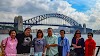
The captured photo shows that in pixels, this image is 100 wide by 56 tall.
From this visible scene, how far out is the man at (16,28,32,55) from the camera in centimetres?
676

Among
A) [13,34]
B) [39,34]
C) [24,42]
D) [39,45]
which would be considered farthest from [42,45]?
[13,34]

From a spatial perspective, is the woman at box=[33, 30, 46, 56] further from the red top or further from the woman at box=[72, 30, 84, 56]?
the red top

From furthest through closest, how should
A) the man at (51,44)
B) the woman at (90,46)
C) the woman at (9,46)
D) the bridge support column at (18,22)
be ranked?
the bridge support column at (18,22) < the woman at (90,46) < the man at (51,44) < the woman at (9,46)

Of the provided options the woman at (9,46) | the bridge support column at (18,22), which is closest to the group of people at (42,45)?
the woman at (9,46)

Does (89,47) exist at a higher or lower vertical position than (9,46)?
lower

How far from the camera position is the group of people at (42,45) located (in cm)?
661

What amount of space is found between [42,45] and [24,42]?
51 centimetres

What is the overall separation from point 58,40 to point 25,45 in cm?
109

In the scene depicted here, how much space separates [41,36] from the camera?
22.7 feet

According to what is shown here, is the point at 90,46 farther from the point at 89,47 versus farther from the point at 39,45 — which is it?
the point at 39,45

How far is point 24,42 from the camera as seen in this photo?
6816 millimetres

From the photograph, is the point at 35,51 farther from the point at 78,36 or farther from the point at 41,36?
the point at 78,36

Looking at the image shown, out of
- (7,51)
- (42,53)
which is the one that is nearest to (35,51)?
(42,53)

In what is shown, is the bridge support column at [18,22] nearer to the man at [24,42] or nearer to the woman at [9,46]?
the man at [24,42]
